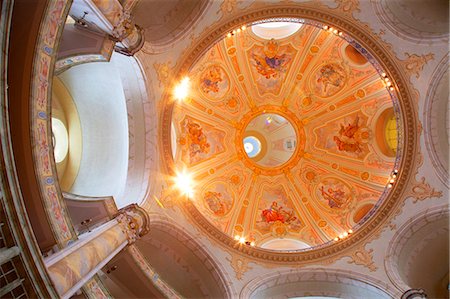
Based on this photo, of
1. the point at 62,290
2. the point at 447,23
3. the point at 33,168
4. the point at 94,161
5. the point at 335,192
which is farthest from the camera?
the point at 335,192

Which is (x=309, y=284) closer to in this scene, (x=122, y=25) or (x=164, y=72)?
(x=164, y=72)

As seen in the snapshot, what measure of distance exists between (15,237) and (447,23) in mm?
12316

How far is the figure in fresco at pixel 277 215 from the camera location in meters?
17.4

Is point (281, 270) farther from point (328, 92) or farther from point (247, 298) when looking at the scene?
point (328, 92)

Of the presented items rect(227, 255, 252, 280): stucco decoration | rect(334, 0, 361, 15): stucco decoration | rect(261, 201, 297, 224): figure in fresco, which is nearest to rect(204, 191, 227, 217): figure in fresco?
rect(261, 201, 297, 224): figure in fresco

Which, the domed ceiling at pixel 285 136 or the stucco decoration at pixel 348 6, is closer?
the stucco decoration at pixel 348 6

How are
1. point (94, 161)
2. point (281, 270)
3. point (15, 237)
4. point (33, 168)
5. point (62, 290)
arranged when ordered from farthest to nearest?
point (281, 270), point (94, 161), point (33, 168), point (62, 290), point (15, 237)

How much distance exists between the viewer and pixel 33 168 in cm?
586

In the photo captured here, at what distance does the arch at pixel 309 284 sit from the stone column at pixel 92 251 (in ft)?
17.4

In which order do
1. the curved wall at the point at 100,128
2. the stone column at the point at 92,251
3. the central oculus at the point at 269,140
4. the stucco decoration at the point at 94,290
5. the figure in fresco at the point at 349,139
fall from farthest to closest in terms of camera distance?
the central oculus at the point at 269,140
the figure in fresco at the point at 349,139
the curved wall at the point at 100,128
the stucco decoration at the point at 94,290
the stone column at the point at 92,251

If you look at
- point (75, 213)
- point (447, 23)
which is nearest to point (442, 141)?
point (447, 23)

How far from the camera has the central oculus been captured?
19.4m

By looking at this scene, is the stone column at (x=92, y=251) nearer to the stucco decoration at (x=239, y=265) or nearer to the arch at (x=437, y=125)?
the stucco decoration at (x=239, y=265)

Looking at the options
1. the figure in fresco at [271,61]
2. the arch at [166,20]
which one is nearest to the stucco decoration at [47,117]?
the arch at [166,20]
